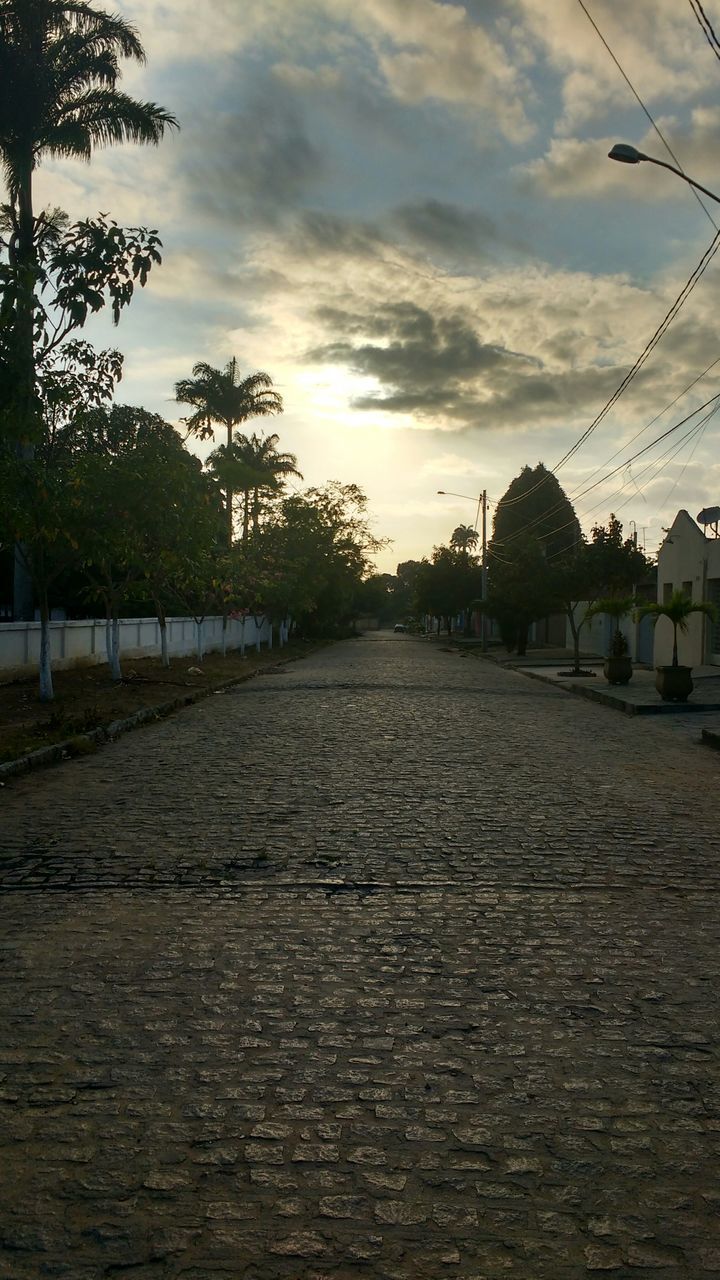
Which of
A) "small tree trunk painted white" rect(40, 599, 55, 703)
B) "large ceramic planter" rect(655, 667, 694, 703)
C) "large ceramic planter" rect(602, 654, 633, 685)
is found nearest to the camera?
"small tree trunk painted white" rect(40, 599, 55, 703)

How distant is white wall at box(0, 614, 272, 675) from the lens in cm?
2064

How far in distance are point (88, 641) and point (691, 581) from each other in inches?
677

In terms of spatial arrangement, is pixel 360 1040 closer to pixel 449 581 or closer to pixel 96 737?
pixel 96 737

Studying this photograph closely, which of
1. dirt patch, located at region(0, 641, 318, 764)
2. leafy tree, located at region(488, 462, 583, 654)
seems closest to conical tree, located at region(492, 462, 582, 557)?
leafy tree, located at region(488, 462, 583, 654)

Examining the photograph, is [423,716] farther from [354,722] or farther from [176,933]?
[176,933]

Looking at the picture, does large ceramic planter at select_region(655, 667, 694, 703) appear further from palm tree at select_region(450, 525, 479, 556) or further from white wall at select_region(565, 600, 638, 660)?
palm tree at select_region(450, 525, 479, 556)

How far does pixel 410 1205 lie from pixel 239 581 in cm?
3432

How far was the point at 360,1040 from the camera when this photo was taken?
4.14m

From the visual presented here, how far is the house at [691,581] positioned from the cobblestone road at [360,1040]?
21.7 metres

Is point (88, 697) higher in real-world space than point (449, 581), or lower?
lower

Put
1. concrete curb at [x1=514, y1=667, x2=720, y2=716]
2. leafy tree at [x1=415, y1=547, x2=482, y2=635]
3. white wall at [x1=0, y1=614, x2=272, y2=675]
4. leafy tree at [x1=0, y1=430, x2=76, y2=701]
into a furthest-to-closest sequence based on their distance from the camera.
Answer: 1. leafy tree at [x1=415, y1=547, x2=482, y2=635]
2. white wall at [x1=0, y1=614, x2=272, y2=675]
3. concrete curb at [x1=514, y1=667, x2=720, y2=716]
4. leafy tree at [x1=0, y1=430, x2=76, y2=701]

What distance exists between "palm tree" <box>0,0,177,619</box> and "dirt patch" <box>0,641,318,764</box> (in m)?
10.1

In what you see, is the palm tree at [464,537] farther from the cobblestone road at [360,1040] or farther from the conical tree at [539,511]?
the cobblestone road at [360,1040]

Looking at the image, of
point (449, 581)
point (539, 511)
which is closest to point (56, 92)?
point (449, 581)
